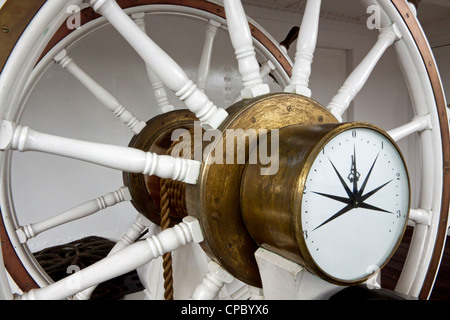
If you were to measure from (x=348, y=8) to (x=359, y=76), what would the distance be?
8.81 feet

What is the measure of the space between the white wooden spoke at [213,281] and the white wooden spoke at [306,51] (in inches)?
15.5

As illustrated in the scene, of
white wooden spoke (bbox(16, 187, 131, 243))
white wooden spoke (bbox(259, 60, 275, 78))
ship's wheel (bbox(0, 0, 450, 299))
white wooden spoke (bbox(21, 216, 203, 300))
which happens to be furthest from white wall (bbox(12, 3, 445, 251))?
white wooden spoke (bbox(21, 216, 203, 300))

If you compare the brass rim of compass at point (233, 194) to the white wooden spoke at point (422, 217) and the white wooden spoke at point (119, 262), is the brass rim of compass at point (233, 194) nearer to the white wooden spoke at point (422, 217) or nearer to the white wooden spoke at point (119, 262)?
the white wooden spoke at point (119, 262)

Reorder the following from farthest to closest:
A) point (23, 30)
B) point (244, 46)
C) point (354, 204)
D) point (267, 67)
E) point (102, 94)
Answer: point (267, 67) < point (102, 94) < point (244, 46) < point (354, 204) < point (23, 30)

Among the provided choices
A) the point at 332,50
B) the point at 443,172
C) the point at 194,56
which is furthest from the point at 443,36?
the point at 443,172

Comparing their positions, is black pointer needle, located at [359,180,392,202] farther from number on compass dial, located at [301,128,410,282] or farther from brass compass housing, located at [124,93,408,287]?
brass compass housing, located at [124,93,408,287]

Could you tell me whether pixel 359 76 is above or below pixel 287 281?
above

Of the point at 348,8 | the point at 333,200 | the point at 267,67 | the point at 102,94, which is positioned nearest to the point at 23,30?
the point at 333,200

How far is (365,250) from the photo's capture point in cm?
60

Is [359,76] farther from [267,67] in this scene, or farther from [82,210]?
[82,210]

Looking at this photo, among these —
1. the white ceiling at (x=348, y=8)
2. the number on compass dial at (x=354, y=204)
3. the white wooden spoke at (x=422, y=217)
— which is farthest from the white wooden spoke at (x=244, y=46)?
the white ceiling at (x=348, y=8)

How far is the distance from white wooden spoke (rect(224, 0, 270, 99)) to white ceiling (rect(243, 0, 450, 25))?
2.39m

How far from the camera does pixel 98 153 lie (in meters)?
Answer: 0.59

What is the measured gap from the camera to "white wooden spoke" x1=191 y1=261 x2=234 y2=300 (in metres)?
0.71
